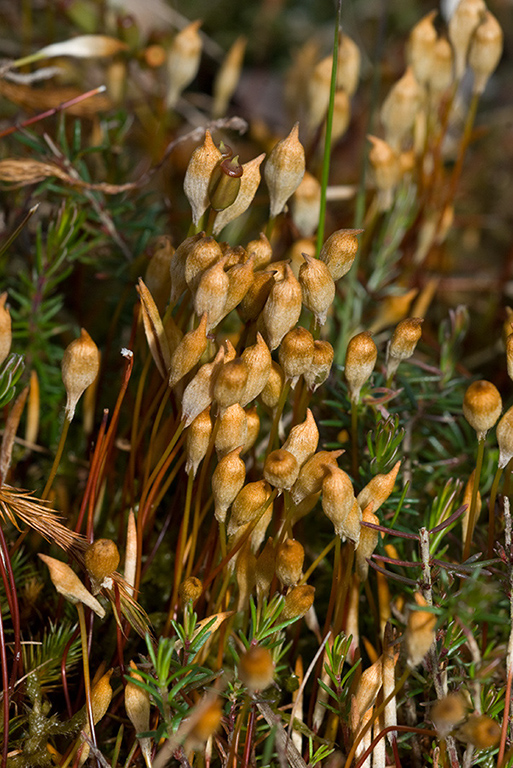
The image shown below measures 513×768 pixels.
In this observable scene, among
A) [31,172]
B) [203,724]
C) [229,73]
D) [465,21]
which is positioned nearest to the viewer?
[203,724]

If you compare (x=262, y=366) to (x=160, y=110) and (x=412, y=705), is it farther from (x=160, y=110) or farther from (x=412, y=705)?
(x=160, y=110)

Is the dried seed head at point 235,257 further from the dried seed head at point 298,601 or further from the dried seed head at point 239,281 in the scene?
the dried seed head at point 298,601

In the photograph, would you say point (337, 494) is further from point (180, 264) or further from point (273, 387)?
point (180, 264)

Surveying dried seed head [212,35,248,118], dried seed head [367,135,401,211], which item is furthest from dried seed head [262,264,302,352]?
dried seed head [212,35,248,118]

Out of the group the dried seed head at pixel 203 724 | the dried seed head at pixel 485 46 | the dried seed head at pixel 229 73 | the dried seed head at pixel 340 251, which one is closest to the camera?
the dried seed head at pixel 203 724

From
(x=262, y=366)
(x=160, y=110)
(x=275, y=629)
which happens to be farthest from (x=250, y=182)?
(x=160, y=110)

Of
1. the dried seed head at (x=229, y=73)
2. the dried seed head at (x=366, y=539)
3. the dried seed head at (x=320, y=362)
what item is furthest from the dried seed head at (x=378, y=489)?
the dried seed head at (x=229, y=73)

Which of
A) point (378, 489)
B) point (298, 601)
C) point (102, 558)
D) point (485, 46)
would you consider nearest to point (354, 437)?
point (378, 489)
